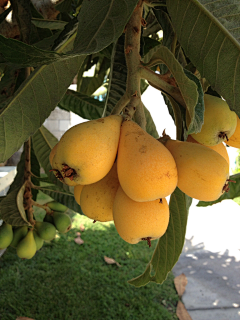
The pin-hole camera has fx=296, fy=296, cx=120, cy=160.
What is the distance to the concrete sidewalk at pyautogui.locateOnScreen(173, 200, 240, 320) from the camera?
3.03 m

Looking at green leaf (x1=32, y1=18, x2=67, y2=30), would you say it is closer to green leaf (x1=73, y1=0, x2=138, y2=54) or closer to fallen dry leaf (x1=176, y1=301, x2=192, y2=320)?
green leaf (x1=73, y1=0, x2=138, y2=54)

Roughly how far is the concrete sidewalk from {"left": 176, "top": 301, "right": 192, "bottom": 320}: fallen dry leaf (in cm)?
6

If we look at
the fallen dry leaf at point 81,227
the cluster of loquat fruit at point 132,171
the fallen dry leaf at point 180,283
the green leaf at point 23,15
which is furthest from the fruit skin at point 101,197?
the fallen dry leaf at point 81,227

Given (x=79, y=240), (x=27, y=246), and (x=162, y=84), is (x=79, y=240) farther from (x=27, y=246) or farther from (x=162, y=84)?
(x=162, y=84)

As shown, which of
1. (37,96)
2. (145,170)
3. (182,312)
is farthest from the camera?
(182,312)

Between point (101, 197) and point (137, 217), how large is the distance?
0.08 meters

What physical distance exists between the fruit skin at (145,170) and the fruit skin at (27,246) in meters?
1.14

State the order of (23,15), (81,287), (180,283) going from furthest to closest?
(180,283) < (81,287) < (23,15)

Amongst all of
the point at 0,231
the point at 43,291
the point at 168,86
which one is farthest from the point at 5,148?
the point at 43,291

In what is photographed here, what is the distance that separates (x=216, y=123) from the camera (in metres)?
0.53

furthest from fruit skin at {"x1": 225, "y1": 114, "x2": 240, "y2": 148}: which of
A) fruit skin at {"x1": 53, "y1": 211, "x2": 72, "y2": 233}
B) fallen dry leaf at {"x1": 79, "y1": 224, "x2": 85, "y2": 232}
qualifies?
Answer: fallen dry leaf at {"x1": 79, "y1": 224, "x2": 85, "y2": 232}

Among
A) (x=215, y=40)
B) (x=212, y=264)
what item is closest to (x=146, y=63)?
(x=215, y=40)

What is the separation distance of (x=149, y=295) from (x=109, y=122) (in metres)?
3.01

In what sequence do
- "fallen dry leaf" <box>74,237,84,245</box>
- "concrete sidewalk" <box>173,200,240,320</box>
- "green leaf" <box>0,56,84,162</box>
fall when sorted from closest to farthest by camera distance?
1. "green leaf" <box>0,56,84,162</box>
2. "concrete sidewalk" <box>173,200,240,320</box>
3. "fallen dry leaf" <box>74,237,84,245</box>
